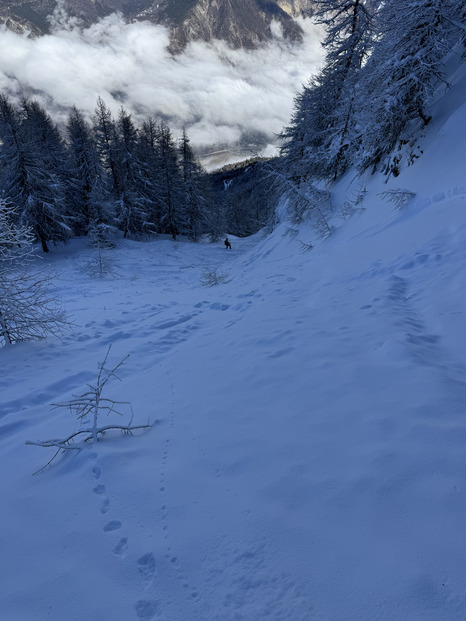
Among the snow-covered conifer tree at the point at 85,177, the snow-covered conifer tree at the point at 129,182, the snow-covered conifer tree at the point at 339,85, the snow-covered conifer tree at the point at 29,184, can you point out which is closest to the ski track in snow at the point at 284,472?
the snow-covered conifer tree at the point at 339,85

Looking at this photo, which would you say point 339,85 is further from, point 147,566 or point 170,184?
point 147,566

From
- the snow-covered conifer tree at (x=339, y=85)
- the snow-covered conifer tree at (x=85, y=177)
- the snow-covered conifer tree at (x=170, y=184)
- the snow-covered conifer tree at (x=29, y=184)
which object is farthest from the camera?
the snow-covered conifer tree at (x=170, y=184)

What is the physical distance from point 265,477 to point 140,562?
0.96 meters

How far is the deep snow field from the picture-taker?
153 cm

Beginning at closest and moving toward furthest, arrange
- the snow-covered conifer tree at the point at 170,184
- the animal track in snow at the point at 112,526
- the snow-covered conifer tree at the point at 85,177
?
1. the animal track in snow at the point at 112,526
2. the snow-covered conifer tree at the point at 85,177
3. the snow-covered conifer tree at the point at 170,184

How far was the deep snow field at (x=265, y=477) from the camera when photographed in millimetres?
1534

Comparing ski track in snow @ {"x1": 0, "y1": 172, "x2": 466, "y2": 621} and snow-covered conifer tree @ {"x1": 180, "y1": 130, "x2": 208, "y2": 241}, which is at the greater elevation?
snow-covered conifer tree @ {"x1": 180, "y1": 130, "x2": 208, "y2": 241}

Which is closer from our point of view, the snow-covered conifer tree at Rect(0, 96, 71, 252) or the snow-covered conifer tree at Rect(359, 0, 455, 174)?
the snow-covered conifer tree at Rect(359, 0, 455, 174)

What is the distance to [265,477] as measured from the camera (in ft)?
7.36

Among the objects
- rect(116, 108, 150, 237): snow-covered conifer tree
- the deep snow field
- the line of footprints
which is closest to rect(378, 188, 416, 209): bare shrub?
the deep snow field

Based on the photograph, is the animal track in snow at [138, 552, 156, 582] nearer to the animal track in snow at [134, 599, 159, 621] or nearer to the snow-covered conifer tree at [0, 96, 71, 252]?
the animal track in snow at [134, 599, 159, 621]

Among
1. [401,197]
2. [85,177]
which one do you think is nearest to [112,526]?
[401,197]

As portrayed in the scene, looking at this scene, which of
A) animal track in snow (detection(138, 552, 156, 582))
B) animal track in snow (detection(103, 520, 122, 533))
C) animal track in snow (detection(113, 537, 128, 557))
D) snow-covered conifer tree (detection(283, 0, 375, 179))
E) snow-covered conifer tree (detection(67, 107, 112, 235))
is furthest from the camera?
snow-covered conifer tree (detection(67, 107, 112, 235))

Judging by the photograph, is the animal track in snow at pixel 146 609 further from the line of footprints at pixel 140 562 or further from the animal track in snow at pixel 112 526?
the animal track in snow at pixel 112 526
